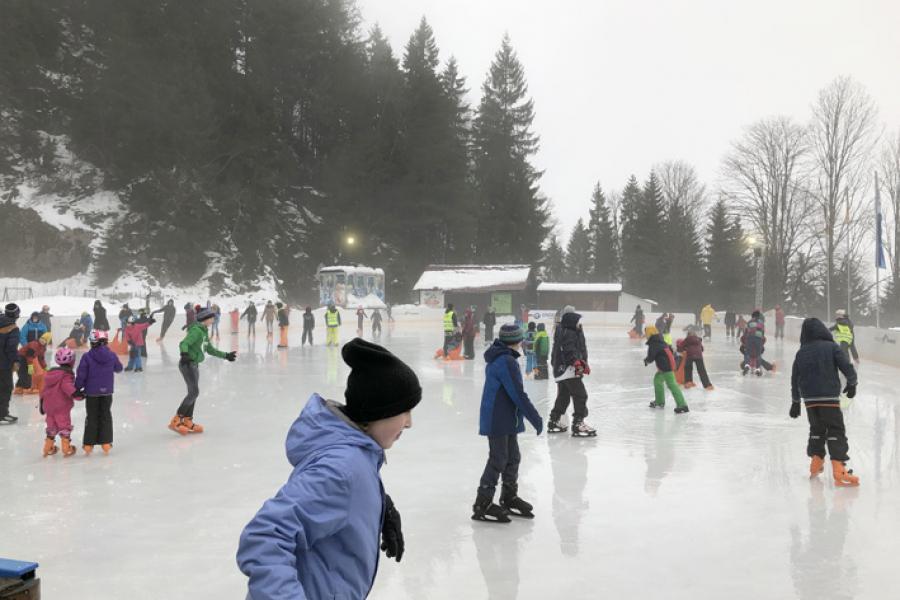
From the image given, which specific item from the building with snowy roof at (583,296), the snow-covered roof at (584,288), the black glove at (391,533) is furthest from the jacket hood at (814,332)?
the snow-covered roof at (584,288)

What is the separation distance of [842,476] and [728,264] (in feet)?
164

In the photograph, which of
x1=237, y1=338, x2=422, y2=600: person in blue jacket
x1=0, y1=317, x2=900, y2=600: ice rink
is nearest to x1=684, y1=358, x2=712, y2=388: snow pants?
x1=0, y1=317, x2=900, y2=600: ice rink

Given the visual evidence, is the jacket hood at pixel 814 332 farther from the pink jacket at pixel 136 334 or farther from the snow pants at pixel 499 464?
the pink jacket at pixel 136 334

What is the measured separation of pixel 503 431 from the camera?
5.56 metres

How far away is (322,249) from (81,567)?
1967 inches

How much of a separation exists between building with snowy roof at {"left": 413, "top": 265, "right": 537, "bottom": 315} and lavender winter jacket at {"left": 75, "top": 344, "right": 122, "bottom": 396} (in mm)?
36874

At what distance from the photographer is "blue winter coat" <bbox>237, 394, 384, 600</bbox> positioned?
1.52 metres

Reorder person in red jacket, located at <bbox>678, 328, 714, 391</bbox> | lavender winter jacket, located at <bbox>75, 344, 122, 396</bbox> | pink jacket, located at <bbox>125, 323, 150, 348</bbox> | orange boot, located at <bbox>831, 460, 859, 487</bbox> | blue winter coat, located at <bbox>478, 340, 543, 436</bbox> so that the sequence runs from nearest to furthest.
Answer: blue winter coat, located at <bbox>478, 340, 543, 436</bbox>, orange boot, located at <bbox>831, 460, 859, 487</bbox>, lavender winter jacket, located at <bbox>75, 344, 122, 396</bbox>, person in red jacket, located at <bbox>678, 328, 714, 391</bbox>, pink jacket, located at <bbox>125, 323, 150, 348</bbox>

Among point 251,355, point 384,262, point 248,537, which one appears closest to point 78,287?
point 384,262

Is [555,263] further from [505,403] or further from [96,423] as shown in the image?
[505,403]

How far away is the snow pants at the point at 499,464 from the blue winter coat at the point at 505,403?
77 mm

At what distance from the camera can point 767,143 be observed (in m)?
46.4

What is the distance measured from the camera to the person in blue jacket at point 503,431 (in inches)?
215

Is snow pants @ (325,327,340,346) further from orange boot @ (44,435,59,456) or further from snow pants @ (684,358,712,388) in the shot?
orange boot @ (44,435,59,456)
